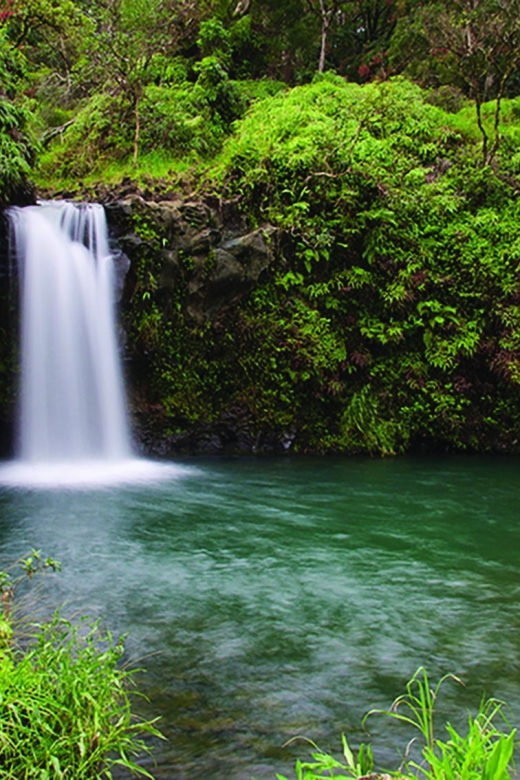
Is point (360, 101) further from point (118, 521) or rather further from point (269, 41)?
point (118, 521)

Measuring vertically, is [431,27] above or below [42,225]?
above

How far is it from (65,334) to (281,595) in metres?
7.07

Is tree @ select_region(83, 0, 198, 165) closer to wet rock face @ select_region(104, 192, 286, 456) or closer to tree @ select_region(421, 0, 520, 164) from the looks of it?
wet rock face @ select_region(104, 192, 286, 456)

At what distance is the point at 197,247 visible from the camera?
1140 cm

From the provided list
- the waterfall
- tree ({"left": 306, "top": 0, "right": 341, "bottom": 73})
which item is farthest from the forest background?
tree ({"left": 306, "top": 0, "right": 341, "bottom": 73})

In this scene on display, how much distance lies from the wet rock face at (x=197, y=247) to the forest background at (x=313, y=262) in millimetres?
39

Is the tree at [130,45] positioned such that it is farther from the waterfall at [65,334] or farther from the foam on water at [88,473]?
the foam on water at [88,473]

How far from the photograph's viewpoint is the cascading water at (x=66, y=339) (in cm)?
1061

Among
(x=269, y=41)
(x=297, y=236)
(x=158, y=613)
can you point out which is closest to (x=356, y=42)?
(x=269, y=41)

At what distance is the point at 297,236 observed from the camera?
1213 centimetres

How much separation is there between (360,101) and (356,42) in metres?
7.72

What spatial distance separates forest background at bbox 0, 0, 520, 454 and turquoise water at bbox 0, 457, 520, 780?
280cm

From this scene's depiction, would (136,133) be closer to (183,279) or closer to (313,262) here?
(183,279)

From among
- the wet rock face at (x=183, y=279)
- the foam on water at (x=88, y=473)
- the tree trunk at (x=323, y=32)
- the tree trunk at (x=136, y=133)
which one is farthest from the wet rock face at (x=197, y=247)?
the tree trunk at (x=323, y=32)
